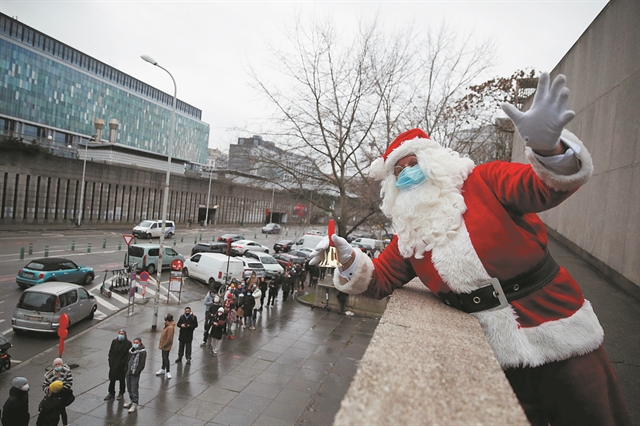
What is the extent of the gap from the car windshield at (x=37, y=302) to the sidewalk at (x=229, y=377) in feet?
3.66

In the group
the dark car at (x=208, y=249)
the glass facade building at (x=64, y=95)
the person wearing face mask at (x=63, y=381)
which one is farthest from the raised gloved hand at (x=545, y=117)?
the glass facade building at (x=64, y=95)

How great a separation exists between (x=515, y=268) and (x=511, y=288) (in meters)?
0.13

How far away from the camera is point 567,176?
2016 millimetres

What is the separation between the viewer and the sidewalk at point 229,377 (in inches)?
272

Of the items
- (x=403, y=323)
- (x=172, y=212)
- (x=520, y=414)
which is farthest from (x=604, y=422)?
(x=172, y=212)

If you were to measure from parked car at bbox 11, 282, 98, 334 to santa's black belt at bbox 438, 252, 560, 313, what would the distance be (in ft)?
37.4

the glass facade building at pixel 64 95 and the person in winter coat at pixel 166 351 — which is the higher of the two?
the glass facade building at pixel 64 95

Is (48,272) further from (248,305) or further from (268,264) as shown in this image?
(268,264)

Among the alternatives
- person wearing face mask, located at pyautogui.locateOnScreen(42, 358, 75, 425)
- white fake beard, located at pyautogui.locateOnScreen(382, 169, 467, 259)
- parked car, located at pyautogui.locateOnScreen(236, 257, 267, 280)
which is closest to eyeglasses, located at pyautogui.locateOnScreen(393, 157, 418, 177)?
white fake beard, located at pyautogui.locateOnScreen(382, 169, 467, 259)

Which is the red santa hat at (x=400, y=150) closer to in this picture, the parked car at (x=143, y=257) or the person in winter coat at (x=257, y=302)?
the person in winter coat at (x=257, y=302)

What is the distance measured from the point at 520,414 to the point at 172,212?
51967 mm

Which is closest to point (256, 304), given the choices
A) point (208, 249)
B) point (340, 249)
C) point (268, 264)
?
point (268, 264)

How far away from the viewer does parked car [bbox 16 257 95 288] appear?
47.4 feet

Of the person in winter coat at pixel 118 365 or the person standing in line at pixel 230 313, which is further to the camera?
the person standing in line at pixel 230 313
